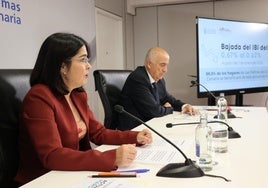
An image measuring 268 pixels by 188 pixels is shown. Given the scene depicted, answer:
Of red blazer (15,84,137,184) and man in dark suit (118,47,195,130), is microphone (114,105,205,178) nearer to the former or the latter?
red blazer (15,84,137,184)

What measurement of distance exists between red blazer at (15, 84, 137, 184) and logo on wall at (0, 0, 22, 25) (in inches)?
56.5

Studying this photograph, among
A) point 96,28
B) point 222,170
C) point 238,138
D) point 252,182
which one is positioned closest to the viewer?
point 252,182

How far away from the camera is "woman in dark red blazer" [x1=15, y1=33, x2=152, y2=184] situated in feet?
3.83

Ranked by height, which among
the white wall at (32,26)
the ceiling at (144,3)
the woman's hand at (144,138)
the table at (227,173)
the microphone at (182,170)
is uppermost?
the ceiling at (144,3)

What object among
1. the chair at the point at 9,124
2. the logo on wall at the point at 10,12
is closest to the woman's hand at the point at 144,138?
the chair at the point at 9,124

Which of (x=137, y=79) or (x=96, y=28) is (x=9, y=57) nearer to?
(x=137, y=79)

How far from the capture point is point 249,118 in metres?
2.28

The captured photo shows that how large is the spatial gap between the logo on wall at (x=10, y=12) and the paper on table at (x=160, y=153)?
71.1 inches

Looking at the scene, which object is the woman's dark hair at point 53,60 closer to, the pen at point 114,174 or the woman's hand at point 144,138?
the woman's hand at point 144,138

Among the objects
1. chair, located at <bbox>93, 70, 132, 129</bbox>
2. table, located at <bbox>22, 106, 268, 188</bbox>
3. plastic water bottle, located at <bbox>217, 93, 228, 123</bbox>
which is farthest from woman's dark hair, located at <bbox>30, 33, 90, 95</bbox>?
plastic water bottle, located at <bbox>217, 93, 228, 123</bbox>

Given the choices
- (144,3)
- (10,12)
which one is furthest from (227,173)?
(144,3)

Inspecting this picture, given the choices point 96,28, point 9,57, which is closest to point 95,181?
point 9,57

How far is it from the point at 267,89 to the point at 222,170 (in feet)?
11.7

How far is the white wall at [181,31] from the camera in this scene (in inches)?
179
